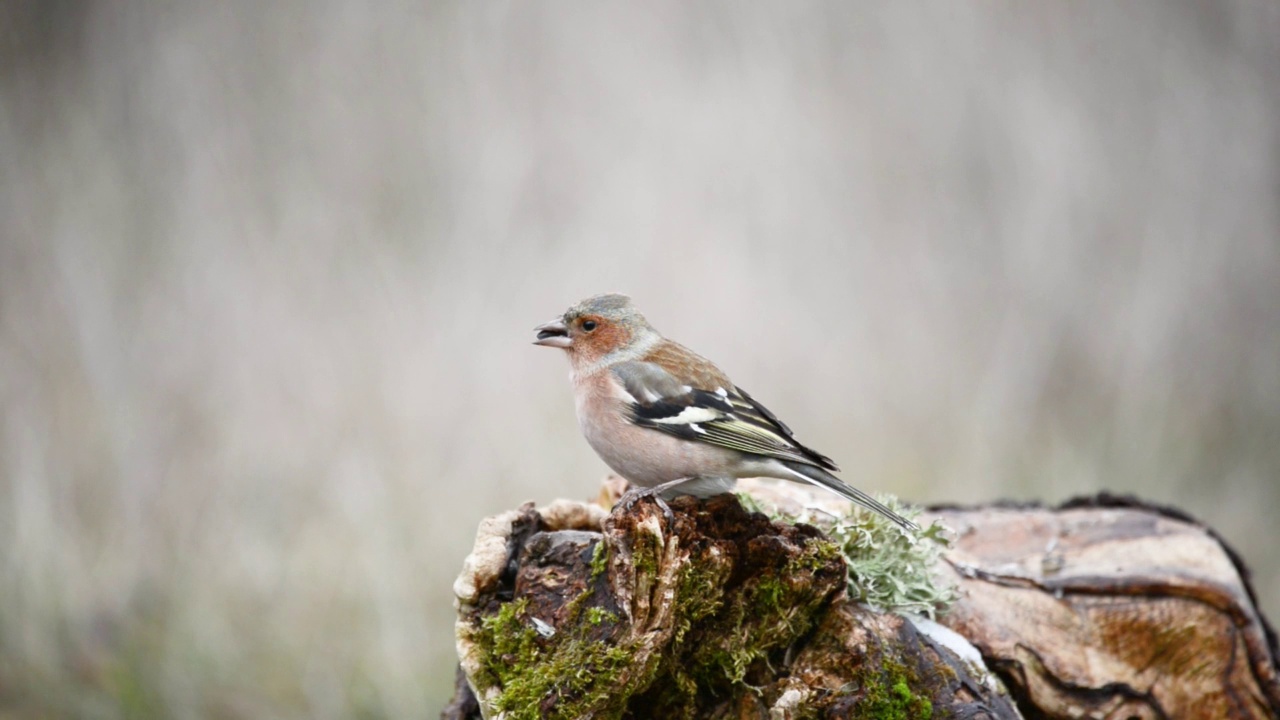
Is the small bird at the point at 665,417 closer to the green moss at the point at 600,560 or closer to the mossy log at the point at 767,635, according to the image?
the mossy log at the point at 767,635

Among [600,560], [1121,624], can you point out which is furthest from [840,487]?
[1121,624]

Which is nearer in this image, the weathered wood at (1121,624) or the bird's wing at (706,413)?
the bird's wing at (706,413)

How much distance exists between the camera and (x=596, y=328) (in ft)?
10.8

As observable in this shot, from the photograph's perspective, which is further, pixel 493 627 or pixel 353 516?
pixel 353 516

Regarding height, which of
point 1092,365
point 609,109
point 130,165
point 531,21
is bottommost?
point 1092,365

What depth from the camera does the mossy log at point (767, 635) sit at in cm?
232

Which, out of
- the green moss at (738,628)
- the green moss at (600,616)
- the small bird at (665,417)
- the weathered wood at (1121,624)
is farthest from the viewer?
the weathered wood at (1121,624)

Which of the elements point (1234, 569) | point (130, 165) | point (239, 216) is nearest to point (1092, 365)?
point (1234, 569)

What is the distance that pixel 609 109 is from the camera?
5527 mm

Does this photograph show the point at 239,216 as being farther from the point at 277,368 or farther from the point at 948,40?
the point at 948,40

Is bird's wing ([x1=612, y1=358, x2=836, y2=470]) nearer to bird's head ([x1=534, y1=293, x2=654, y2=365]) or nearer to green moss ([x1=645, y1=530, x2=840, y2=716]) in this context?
bird's head ([x1=534, y1=293, x2=654, y2=365])

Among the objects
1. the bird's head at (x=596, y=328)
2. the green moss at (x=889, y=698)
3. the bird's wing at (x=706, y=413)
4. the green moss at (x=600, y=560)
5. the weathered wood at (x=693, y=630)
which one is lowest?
the green moss at (x=889, y=698)

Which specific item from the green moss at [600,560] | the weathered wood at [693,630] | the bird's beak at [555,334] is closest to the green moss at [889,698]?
the weathered wood at [693,630]

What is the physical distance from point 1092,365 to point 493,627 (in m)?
5.43
